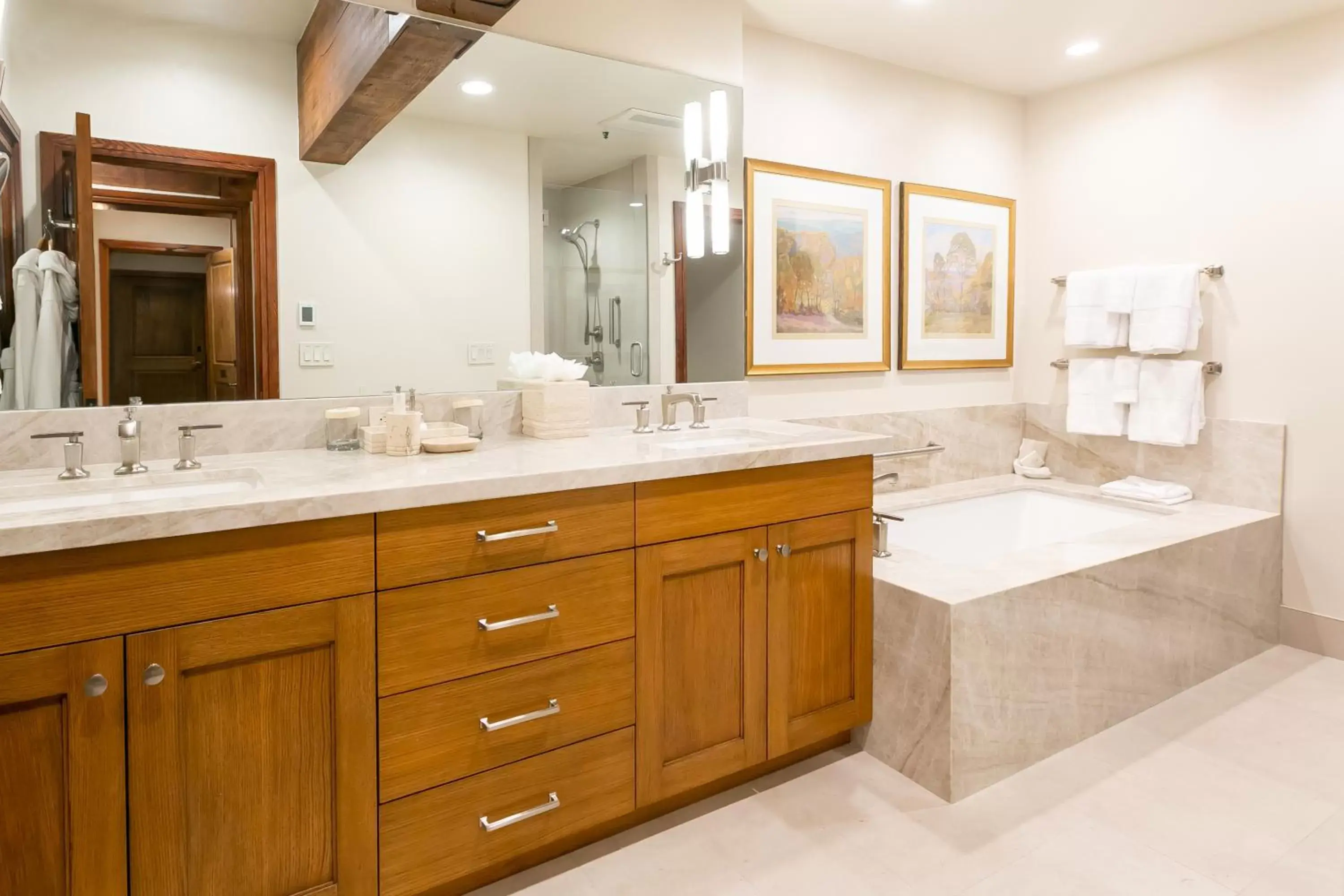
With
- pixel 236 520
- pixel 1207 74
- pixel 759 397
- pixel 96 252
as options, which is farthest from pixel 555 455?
pixel 1207 74

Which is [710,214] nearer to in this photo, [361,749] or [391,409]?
[391,409]

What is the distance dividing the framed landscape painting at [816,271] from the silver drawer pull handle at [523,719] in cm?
164

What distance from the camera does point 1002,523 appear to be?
3.61m

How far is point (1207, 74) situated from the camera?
328 cm

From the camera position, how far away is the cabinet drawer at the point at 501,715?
162cm

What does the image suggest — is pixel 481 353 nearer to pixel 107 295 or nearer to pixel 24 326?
pixel 107 295

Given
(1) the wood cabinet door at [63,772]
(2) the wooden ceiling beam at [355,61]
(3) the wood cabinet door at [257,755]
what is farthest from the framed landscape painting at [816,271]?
(1) the wood cabinet door at [63,772]

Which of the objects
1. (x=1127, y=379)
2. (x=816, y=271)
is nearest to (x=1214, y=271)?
(x=1127, y=379)

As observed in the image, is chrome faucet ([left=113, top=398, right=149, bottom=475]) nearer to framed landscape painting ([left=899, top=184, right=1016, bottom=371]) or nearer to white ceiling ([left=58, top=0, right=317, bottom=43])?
white ceiling ([left=58, top=0, right=317, bottom=43])

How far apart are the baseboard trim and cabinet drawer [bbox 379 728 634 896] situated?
279 cm

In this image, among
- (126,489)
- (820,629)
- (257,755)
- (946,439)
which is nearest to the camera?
(257,755)

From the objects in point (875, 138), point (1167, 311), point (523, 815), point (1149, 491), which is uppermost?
point (875, 138)

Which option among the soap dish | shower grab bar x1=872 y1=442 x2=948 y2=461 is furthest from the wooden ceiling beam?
shower grab bar x1=872 y1=442 x2=948 y2=461

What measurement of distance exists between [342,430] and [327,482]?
52 centimetres
